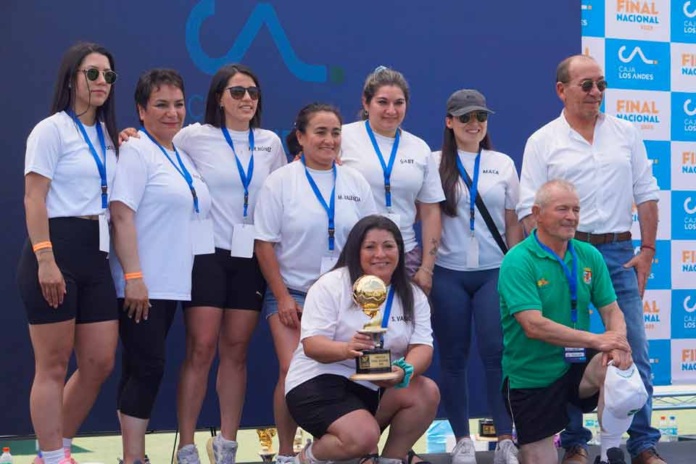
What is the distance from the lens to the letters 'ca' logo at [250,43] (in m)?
4.88

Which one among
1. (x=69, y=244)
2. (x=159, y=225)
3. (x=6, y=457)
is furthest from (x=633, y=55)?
(x=6, y=457)

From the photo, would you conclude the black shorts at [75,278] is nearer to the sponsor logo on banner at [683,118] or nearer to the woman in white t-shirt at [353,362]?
the woman in white t-shirt at [353,362]

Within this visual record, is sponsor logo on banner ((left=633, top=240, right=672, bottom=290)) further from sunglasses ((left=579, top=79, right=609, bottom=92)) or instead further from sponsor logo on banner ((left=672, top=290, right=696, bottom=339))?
sunglasses ((left=579, top=79, right=609, bottom=92))

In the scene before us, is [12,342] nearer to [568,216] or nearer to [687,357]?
[568,216]

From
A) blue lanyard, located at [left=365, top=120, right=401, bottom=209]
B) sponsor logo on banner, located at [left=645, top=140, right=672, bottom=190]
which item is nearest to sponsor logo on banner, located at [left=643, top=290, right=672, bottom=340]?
sponsor logo on banner, located at [left=645, top=140, right=672, bottom=190]

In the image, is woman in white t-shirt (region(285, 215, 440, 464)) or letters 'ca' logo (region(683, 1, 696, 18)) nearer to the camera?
woman in white t-shirt (region(285, 215, 440, 464))

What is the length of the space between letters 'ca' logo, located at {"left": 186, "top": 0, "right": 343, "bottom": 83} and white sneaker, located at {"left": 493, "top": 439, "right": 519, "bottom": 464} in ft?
6.73

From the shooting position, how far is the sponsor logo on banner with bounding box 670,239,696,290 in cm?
558

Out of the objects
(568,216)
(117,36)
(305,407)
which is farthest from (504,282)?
(117,36)

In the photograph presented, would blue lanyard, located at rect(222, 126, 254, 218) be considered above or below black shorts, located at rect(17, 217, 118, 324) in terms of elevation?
above

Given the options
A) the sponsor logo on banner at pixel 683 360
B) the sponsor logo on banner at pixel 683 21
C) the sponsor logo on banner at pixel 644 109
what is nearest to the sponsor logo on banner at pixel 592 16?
the sponsor logo on banner at pixel 644 109

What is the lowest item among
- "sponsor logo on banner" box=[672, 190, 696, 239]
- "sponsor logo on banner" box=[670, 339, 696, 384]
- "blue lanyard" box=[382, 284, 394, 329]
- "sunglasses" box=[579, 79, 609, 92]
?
"sponsor logo on banner" box=[670, 339, 696, 384]

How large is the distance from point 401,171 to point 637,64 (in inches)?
79.8

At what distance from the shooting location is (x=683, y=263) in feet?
18.3
